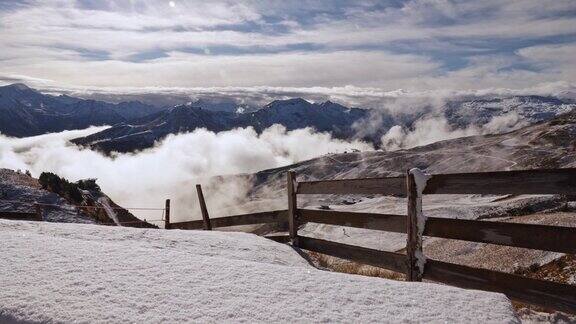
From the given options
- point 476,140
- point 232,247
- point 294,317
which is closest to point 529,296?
point 294,317

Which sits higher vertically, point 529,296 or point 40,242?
point 40,242

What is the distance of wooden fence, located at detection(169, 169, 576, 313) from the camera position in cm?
614

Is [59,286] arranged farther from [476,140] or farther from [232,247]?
[476,140]

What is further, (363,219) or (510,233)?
(363,219)

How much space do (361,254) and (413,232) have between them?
6.14 ft

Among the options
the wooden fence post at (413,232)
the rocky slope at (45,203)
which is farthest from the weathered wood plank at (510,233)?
the rocky slope at (45,203)

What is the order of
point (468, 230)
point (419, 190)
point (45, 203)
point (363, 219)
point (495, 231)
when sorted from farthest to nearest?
point (45, 203) → point (363, 219) → point (419, 190) → point (468, 230) → point (495, 231)

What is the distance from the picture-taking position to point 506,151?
128000mm

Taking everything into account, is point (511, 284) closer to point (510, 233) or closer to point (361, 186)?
point (510, 233)

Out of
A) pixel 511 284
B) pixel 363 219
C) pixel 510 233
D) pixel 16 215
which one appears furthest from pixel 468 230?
pixel 16 215

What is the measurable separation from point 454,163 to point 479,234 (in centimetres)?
13142

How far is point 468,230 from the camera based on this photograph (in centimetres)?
700

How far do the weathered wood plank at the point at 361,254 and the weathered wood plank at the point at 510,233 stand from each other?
0.96m

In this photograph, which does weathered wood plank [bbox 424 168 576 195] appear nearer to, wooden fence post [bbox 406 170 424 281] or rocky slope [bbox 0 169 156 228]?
wooden fence post [bbox 406 170 424 281]
